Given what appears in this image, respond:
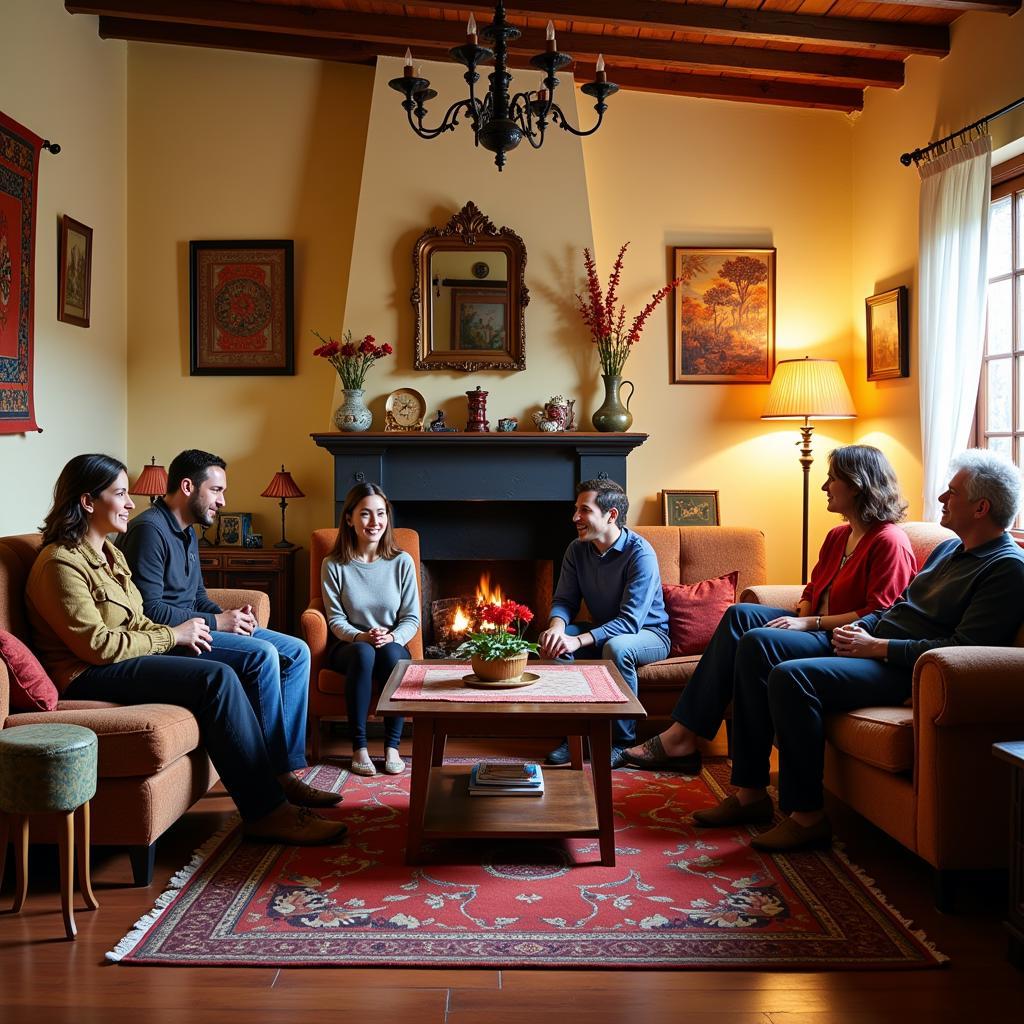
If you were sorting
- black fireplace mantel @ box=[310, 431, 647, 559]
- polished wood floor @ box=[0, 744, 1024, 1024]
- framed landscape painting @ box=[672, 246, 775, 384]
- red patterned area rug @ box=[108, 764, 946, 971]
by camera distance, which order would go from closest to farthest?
1. polished wood floor @ box=[0, 744, 1024, 1024]
2. red patterned area rug @ box=[108, 764, 946, 971]
3. black fireplace mantel @ box=[310, 431, 647, 559]
4. framed landscape painting @ box=[672, 246, 775, 384]

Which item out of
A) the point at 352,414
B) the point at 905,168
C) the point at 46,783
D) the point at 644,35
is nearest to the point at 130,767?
the point at 46,783

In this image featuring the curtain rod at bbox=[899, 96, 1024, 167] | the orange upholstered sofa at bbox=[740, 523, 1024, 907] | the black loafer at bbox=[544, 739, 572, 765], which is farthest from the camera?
the black loafer at bbox=[544, 739, 572, 765]

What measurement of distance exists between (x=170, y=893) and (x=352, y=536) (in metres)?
1.73

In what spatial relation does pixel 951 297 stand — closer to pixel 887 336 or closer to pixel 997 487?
pixel 887 336

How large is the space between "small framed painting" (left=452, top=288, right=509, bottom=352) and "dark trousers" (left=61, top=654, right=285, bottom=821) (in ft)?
8.53

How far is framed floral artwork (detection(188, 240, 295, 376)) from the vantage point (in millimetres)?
5457

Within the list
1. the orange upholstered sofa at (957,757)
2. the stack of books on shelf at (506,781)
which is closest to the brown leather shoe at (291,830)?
the stack of books on shelf at (506,781)

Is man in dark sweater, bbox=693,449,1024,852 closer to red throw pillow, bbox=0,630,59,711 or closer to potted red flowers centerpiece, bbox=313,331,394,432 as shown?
red throw pillow, bbox=0,630,59,711

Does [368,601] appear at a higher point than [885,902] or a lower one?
higher

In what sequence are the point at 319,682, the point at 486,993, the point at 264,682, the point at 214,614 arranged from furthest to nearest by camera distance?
1. the point at 319,682
2. the point at 214,614
3. the point at 264,682
4. the point at 486,993

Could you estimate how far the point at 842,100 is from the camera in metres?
5.31

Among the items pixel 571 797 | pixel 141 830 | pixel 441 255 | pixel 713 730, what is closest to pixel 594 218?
pixel 441 255

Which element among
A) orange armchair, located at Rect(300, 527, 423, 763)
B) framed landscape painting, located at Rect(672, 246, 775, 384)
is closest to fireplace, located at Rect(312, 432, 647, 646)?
framed landscape painting, located at Rect(672, 246, 775, 384)

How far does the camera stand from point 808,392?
5.06 meters
